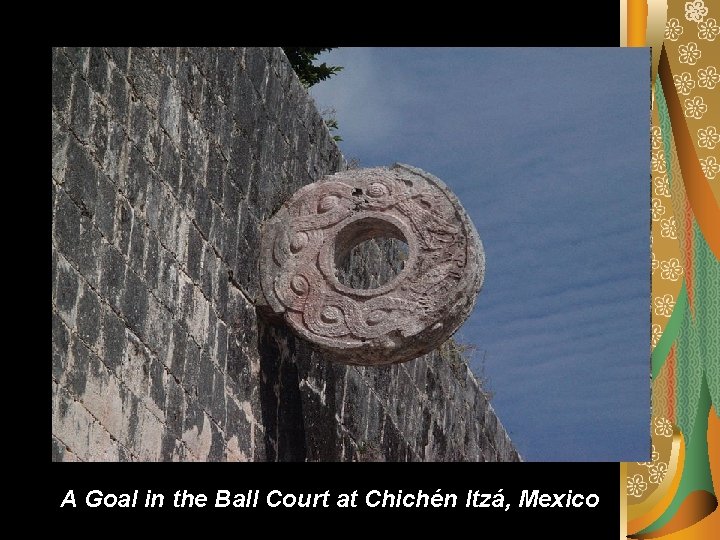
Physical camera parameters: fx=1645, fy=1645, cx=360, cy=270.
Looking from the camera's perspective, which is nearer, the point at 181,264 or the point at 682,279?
the point at 682,279

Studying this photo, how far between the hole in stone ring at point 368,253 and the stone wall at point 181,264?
484 millimetres

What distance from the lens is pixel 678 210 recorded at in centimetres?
654

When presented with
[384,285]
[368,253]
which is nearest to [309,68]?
[368,253]

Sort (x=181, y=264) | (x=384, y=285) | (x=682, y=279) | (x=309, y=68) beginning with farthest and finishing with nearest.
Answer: (x=309, y=68), (x=384, y=285), (x=181, y=264), (x=682, y=279)

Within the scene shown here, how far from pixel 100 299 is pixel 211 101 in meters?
1.80

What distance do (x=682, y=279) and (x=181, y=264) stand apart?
7.73ft

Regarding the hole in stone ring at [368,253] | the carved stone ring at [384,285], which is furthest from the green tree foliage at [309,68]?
the carved stone ring at [384,285]

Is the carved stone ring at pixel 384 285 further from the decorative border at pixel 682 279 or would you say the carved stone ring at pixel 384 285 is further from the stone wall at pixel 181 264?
the decorative border at pixel 682 279

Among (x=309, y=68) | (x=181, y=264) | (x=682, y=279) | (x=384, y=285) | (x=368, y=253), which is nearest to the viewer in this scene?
(x=682, y=279)

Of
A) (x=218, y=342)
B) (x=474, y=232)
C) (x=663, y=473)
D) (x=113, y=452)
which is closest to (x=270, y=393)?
(x=218, y=342)

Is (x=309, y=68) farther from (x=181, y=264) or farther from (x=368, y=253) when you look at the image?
(x=181, y=264)

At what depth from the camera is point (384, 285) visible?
8.39 m

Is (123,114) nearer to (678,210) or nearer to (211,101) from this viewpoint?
(211,101)

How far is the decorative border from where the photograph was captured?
20.8 feet
